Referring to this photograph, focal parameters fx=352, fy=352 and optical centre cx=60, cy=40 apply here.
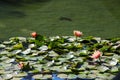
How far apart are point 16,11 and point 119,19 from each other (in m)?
1.10

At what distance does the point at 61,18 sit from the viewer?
11.7 ft

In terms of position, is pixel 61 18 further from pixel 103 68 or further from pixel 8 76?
pixel 8 76

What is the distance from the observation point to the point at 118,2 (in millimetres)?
4371

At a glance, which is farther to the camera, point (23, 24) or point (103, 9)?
point (103, 9)

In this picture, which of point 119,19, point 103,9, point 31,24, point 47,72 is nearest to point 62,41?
point 47,72

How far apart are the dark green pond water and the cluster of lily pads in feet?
1.15

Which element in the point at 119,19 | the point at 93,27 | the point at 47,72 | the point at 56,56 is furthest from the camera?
the point at 119,19

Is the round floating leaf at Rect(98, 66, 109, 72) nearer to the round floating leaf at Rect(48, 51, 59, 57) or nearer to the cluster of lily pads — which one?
the cluster of lily pads

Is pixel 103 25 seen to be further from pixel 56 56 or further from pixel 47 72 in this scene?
pixel 47 72

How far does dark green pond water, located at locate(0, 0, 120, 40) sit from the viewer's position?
312cm

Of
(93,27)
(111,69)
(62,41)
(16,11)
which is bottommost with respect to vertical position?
(111,69)

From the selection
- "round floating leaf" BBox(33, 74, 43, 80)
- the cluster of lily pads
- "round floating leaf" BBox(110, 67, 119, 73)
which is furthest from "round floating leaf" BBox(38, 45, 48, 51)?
"round floating leaf" BBox(110, 67, 119, 73)

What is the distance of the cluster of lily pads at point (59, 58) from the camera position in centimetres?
215

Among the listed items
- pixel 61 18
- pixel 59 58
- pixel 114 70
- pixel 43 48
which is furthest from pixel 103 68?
pixel 61 18
